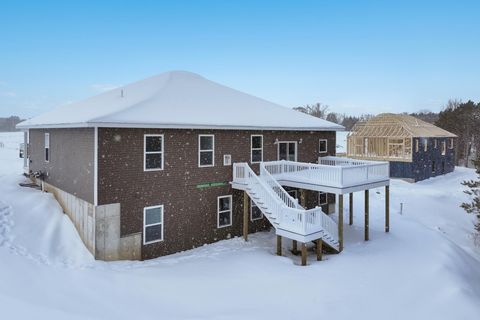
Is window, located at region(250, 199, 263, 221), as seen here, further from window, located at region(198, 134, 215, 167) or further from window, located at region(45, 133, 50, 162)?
window, located at region(45, 133, 50, 162)

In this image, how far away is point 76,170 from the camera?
47.0ft

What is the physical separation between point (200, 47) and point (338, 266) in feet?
95.5

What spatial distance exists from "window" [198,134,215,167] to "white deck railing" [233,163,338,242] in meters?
1.28

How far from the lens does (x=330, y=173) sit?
606 inches

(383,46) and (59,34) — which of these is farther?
(383,46)

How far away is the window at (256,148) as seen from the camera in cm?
1777

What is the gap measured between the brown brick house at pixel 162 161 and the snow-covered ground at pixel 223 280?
943 mm

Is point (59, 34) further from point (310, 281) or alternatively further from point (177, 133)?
point (310, 281)

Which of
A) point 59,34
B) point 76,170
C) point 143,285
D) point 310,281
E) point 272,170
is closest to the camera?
point 143,285

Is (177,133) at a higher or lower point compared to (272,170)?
higher

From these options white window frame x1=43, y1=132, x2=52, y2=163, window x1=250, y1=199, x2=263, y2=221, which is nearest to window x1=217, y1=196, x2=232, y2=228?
window x1=250, y1=199, x2=263, y2=221

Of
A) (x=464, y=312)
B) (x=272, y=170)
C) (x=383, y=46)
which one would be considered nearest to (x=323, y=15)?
(x=383, y=46)

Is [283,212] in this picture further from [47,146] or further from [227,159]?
[47,146]

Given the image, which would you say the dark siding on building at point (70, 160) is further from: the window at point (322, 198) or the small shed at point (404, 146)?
the small shed at point (404, 146)
